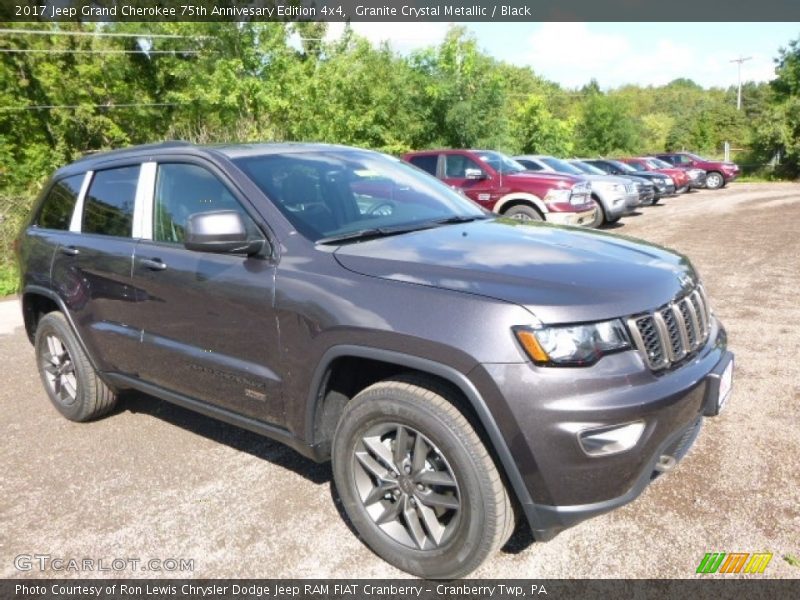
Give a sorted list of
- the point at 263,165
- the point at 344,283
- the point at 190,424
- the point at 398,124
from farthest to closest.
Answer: the point at 398,124 < the point at 190,424 < the point at 263,165 < the point at 344,283

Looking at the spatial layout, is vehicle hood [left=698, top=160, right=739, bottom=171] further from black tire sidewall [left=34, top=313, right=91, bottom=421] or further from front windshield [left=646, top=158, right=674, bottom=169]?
black tire sidewall [left=34, top=313, right=91, bottom=421]

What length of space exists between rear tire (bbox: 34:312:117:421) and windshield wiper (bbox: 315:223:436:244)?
2219mm

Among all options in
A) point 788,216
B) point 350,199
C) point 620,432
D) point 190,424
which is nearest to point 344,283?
point 350,199

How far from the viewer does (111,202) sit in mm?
3992

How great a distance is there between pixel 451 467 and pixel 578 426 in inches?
20.4

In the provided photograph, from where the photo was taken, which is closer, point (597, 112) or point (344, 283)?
point (344, 283)

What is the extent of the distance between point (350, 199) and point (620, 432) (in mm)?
1842

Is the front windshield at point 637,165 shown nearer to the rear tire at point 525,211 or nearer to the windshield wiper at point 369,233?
the rear tire at point 525,211

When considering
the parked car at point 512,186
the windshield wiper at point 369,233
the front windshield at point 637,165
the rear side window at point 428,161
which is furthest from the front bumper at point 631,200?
the windshield wiper at point 369,233

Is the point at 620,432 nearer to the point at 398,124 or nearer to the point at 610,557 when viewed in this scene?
the point at 610,557

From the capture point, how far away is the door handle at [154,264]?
3.41m

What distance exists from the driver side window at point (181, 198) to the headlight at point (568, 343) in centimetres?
166

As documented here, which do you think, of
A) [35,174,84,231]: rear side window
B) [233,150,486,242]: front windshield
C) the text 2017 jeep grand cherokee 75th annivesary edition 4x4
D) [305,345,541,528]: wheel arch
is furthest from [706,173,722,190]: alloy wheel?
[305,345,541,528]: wheel arch

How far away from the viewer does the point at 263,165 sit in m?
3.36
